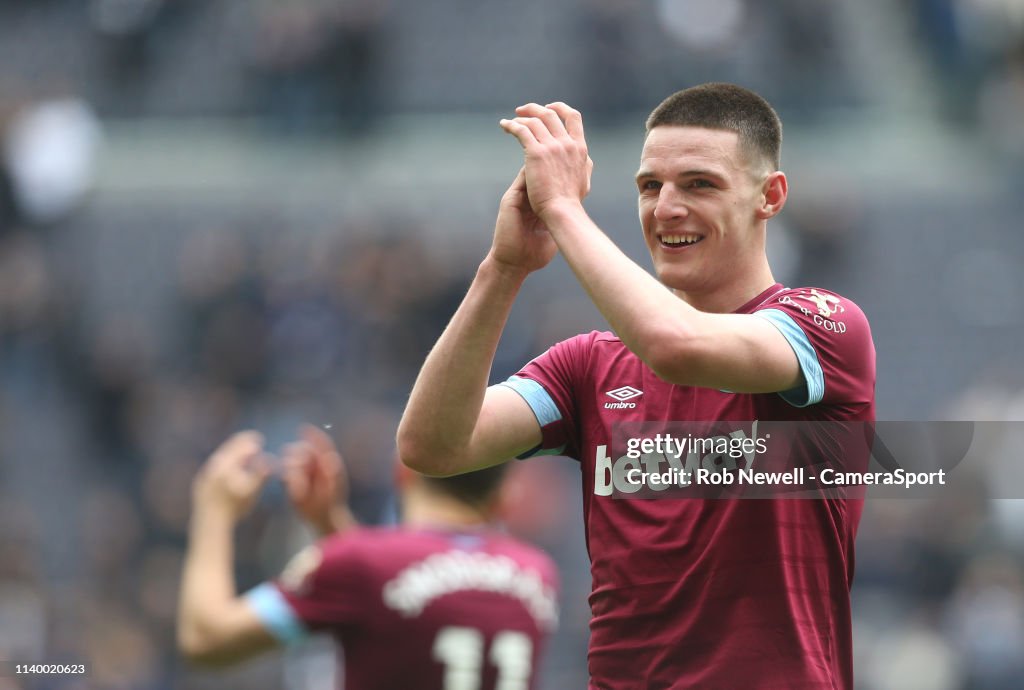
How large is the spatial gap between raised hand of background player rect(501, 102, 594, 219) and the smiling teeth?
11.4 inches

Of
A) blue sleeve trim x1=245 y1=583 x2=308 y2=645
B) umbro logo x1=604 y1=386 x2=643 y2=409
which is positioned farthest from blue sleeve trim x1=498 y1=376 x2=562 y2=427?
blue sleeve trim x1=245 y1=583 x2=308 y2=645

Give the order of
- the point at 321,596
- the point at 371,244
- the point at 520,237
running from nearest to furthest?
the point at 520,237 < the point at 321,596 < the point at 371,244

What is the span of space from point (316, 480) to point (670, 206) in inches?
84.8

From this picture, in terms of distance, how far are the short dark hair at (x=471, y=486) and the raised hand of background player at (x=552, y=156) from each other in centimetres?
165

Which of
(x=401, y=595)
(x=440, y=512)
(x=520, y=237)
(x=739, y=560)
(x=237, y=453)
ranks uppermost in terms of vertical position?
(x=520, y=237)

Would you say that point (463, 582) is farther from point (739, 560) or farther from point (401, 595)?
point (739, 560)

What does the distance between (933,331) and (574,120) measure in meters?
10.2

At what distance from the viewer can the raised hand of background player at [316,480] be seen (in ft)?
18.0

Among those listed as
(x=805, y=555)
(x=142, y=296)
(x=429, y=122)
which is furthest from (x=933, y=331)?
(x=805, y=555)

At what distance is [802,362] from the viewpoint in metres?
3.63

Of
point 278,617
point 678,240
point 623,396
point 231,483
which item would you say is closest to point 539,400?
point 623,396

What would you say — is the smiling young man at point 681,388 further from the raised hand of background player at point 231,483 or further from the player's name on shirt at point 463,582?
the raised hand of background player at point 231,483

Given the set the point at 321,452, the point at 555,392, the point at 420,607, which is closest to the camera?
the point at 555,392

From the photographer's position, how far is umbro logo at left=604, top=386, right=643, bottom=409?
3.99m
